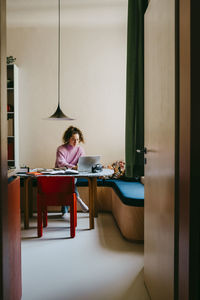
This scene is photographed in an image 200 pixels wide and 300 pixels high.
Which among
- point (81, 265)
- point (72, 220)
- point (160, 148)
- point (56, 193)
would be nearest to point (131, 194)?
point (72, 220)

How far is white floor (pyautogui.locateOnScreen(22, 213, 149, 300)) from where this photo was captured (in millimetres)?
1892

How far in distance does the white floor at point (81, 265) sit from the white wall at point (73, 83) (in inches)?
82.0

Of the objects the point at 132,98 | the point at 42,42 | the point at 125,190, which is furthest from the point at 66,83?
the point at 132,98

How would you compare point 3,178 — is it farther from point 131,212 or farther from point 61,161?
point 61,161

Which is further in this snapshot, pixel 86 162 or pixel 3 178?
pixel 86 162

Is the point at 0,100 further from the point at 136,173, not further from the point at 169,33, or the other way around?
the point at 136,173

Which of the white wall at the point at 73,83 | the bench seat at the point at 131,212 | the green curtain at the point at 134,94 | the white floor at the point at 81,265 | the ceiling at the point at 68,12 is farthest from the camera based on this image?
the white wall at the point at 73,83

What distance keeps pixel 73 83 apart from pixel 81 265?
3606mm

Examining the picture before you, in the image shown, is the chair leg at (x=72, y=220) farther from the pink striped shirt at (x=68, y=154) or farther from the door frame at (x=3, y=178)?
the door frame at (x=3, y=178)

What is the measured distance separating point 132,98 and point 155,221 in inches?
44.1

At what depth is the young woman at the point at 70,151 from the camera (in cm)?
410

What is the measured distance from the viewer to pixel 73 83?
5.06m

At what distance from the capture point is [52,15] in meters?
4.77

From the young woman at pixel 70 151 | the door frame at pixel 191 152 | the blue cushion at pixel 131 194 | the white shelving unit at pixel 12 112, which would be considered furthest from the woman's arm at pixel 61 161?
the door frame at pixel 191 152
